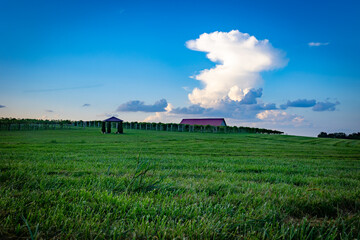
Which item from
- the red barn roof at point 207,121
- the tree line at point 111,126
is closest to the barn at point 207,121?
the red barn roof at point 207,121

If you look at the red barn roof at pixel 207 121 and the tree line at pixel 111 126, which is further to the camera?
the red barn roof at pixel 207 121

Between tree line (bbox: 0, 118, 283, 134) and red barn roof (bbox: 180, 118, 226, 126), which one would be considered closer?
tree line (bbox: 0, 118, 283, 134)

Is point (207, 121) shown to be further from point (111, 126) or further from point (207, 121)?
point (111, 126)

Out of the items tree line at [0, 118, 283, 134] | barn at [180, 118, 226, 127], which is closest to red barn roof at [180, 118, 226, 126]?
barn at [180, 118, 226, 127]

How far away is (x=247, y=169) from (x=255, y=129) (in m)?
88.4

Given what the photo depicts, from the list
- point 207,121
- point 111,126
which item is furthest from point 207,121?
point 111,126

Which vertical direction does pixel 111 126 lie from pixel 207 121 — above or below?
below

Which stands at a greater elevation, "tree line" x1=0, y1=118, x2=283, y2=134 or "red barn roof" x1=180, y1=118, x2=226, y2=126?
"red barn roof" x1=180, y1=118, x2=226, y2=126

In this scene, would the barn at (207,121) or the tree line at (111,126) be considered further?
the barn at (207,121)

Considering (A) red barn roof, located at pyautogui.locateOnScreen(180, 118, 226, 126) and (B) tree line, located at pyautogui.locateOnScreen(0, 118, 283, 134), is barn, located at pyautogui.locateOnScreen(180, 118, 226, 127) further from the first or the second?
(B) tree line, located at pyautogui.locateOnScreen(0, 118, 283, 134)

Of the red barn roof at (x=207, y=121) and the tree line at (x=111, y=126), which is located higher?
the red barn roof at (x=207, y=121)

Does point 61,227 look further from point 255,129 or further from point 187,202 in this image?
point 255,129

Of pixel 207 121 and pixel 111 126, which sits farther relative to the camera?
pixel 207 121

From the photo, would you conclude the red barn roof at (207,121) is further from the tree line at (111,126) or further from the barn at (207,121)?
the tree line at (111,126)
